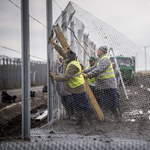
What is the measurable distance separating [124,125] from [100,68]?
1.15 m

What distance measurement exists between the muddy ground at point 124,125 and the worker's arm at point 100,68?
59cm

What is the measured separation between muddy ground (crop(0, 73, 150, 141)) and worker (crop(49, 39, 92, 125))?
0.79ft

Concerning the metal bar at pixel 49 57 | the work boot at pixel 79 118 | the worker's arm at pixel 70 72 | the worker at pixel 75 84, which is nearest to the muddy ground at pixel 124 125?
the work boot at pixel 79 118

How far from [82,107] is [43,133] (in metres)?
0.87

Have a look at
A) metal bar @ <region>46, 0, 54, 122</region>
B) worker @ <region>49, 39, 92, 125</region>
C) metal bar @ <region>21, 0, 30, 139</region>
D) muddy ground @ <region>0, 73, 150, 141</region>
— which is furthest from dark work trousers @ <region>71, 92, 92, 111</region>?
metal bar @ <region>21, 0, 30, 139</region>

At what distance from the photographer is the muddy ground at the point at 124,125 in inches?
131

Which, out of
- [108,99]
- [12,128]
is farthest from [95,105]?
[12,128]

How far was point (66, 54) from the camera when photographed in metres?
3.89

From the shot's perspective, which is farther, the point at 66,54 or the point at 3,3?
the point at 66,54

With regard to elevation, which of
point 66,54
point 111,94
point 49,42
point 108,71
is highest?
point 49,42

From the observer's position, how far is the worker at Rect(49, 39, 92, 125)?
3.82m

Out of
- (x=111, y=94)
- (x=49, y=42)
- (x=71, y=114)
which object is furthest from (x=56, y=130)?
(x=49, y=42)

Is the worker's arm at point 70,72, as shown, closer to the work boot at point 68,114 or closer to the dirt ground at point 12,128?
the work boot at point 68,114

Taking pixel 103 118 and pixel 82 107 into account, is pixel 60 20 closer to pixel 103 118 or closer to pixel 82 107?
pixel 82 107
